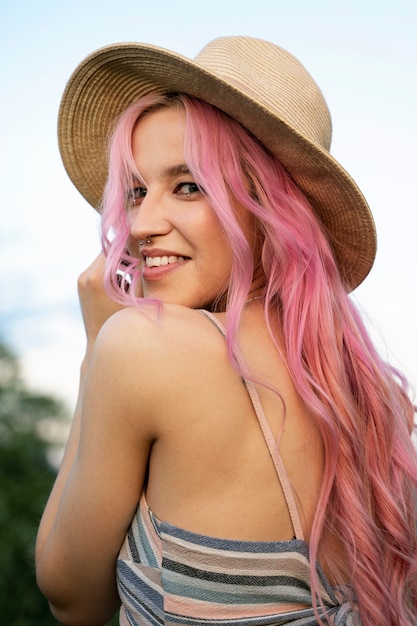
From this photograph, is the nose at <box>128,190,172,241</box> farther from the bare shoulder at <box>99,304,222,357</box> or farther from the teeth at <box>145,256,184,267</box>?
the bare shoulder at <box>99,304,222,357</box>

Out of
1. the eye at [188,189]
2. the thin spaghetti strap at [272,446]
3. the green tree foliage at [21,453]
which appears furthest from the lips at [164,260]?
the green tree foliage at [21,453]

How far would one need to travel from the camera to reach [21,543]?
7242mm

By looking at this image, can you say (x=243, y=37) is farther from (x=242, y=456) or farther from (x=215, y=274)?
(x=242, y=456)

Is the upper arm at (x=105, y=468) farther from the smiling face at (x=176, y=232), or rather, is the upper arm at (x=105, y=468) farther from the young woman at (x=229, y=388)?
the smiling face at (x=176, y=232)

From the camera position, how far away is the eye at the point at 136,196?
2233 mm

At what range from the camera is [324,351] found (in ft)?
6.39

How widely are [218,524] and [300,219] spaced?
0.94 m

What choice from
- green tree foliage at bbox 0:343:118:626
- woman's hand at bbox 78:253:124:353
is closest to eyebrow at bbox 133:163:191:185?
woman's hand at bbox 78:253:124:353

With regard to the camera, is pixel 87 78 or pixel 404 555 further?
pixel 87 78

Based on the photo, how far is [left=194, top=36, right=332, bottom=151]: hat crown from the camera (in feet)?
7.00

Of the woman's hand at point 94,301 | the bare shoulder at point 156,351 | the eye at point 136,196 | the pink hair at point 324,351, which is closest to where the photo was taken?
the bare shoulder at point 156,351

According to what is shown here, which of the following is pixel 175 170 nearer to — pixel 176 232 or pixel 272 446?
pixel 176 232

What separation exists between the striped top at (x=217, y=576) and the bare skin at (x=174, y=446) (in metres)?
0.03

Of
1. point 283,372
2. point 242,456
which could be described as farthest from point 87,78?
point 242,456
